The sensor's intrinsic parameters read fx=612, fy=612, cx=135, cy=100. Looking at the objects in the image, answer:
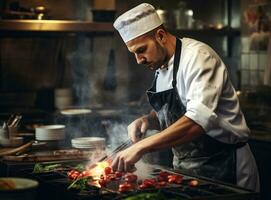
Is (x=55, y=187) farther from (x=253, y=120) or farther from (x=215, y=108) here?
(x=253, y=120)

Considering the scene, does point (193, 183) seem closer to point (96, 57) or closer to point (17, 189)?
point (17, 189)

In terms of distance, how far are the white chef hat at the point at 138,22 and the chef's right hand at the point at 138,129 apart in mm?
737

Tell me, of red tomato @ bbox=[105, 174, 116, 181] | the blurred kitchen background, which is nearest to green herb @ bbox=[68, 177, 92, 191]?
red tomato @ bbox=[105, 174, 116, 181]

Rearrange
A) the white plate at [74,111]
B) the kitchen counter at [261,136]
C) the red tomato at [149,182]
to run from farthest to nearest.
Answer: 1. the white plate at [74,111]
2. the kitchen counter at [261,136]
3. the red tomato at [149,182]

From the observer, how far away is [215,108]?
4.27 metres

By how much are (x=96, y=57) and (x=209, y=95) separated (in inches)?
227

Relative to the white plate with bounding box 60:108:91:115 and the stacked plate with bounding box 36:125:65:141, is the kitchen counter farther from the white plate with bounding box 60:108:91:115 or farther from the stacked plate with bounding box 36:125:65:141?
the white plate with bounding box 60:108:91:115

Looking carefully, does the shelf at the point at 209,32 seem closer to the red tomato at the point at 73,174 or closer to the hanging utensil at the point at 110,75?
the hanging utensil at the point at 110,75

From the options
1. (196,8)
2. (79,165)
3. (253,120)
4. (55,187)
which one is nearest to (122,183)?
(55,187)

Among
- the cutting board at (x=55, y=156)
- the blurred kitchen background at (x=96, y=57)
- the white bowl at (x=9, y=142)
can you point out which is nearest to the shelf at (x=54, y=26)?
the blurred kitchen background at (x=96, y=57)

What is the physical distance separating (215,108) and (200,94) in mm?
146

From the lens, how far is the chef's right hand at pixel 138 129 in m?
4.90

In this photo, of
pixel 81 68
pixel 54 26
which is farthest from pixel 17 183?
pixel 81 68

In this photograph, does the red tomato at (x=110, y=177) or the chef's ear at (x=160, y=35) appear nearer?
the red tomato at (x=110, y=177)
